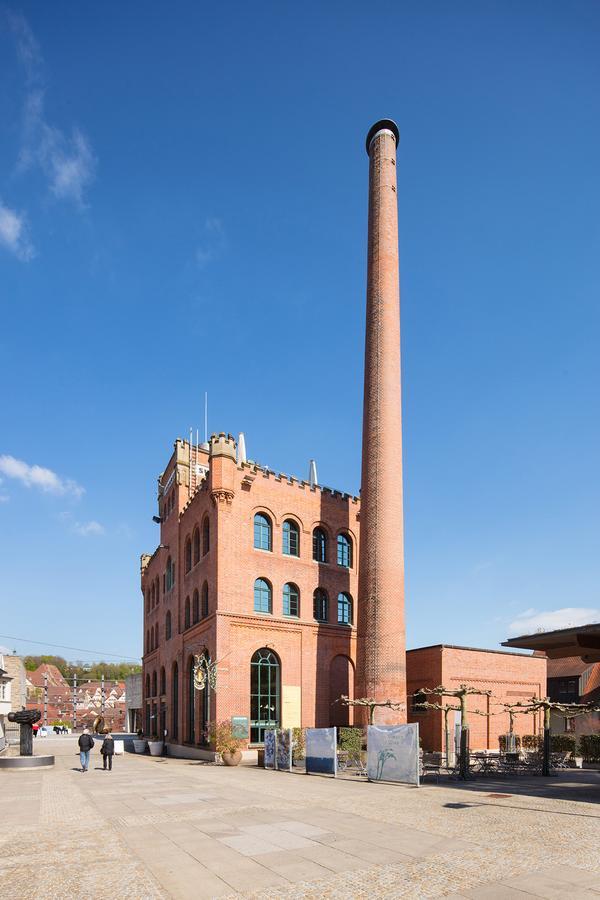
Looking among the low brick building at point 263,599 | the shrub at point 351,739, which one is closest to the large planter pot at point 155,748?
the low brick building at point 263,599

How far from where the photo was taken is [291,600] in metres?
33.6

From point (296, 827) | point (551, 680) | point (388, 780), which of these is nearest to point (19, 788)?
point (388, 780)

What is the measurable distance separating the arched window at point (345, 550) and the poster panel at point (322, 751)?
13.3 metres

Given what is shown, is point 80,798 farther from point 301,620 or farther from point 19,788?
point 301,620

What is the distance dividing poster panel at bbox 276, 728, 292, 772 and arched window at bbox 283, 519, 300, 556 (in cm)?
1025

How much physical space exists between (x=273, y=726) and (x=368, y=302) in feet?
66.2

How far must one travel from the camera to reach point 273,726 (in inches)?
1222

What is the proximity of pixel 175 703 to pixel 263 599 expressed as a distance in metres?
12.0

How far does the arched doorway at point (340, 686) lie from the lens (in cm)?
3375

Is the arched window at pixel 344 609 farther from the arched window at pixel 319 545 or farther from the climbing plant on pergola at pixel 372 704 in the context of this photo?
the climbing plant on pergola at pixel 372 704

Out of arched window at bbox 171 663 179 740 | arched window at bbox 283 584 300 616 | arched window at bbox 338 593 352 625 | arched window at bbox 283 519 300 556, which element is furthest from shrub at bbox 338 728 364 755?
arched window at bbox 171 663 179 740

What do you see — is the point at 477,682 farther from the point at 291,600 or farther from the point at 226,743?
the point at 226,743

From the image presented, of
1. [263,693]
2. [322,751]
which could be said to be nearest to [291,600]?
[263,693]

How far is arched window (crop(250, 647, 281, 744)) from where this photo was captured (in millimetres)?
30734
